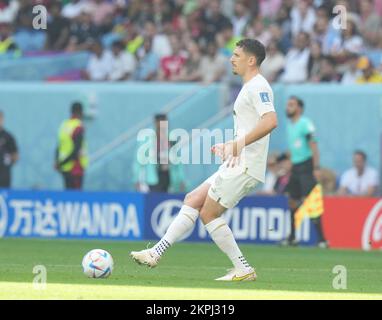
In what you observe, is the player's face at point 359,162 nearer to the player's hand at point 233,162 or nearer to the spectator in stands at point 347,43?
the spectator in stands at point 347,43

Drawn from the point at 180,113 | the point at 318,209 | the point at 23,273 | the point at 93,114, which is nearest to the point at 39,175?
the point at 93,114

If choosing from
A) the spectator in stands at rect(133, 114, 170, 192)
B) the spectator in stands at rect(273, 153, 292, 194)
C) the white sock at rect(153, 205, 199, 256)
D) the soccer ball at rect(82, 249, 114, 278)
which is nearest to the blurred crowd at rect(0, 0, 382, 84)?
the spectator in stands at rect(273, 153, 292, 194)

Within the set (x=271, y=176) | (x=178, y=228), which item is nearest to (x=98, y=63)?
(x=271, y=176)

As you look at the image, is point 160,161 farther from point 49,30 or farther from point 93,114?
point 49,30

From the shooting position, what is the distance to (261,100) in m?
12.5

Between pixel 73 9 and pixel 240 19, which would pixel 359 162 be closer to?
pixel 240 19

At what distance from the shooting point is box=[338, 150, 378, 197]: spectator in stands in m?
22.1

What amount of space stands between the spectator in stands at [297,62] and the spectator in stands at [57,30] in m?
5.64

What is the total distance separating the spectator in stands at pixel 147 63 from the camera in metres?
25.9

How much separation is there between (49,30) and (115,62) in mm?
2217

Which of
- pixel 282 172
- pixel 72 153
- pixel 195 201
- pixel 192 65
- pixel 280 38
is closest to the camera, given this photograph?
pixel 195 201

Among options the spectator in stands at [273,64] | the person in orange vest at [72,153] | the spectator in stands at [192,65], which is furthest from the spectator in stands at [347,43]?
the person in orange vest at [72,153]

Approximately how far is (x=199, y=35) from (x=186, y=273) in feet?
41.3

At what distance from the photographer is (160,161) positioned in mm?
22062
